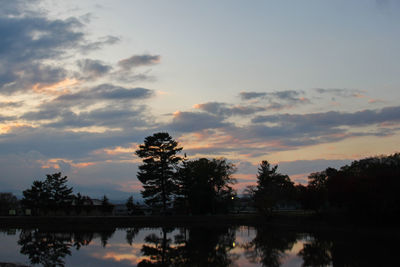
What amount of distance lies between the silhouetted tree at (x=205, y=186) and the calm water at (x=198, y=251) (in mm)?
22682

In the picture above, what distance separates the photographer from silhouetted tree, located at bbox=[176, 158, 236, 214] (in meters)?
60.9

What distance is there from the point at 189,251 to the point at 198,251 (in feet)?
2.27

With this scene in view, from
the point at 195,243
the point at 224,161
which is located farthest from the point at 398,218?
the point at 224,161

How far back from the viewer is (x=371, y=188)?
40438 mm

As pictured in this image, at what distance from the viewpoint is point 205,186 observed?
62.1 meters

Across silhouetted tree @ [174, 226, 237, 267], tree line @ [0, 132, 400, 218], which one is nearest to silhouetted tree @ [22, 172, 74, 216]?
tree line @ [0, 132, 400, 218]

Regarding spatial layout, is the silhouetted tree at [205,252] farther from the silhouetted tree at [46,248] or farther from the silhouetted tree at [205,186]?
the silhouetted tree at [205,186]

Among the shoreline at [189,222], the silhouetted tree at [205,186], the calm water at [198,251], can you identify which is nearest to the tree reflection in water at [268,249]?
the calm water at [198,251]

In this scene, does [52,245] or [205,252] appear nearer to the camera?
[205,252]

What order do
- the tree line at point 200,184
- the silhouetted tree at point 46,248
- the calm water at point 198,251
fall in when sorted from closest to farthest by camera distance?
the calm water at point 198,251 → the silhouetted tree at point 46,248 → the tree line at point 200,184

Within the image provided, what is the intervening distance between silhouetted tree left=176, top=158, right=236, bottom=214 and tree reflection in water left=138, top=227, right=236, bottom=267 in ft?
74.3

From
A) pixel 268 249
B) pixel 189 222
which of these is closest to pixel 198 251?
pixel 268 249

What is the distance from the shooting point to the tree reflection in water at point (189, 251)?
23938mm

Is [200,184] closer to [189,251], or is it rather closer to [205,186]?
[205,186]
